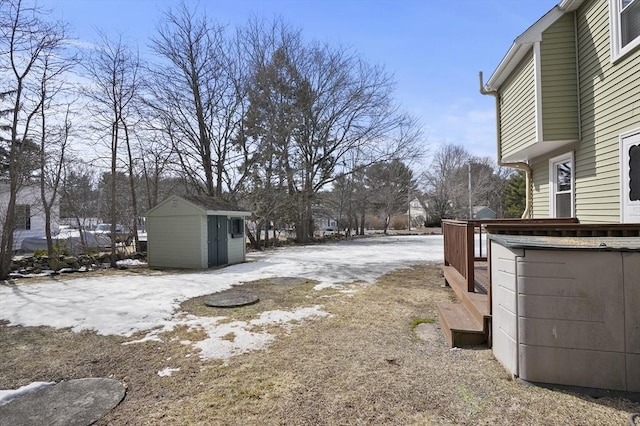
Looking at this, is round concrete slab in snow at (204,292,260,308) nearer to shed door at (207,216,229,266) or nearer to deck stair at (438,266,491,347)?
deck stair at (438,266,491,347)

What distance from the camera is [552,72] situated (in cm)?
570

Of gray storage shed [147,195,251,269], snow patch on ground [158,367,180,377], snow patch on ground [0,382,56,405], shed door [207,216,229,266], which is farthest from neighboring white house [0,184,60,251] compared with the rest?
snow patch on ground [158,367,180,377]

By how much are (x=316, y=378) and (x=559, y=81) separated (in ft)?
19.4

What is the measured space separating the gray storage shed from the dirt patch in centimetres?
535

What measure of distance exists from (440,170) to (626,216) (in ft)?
105

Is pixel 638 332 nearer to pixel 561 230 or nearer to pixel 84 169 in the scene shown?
pixel 561 230

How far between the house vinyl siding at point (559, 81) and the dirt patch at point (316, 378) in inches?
153

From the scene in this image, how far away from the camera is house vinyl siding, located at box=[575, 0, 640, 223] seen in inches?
→ 178

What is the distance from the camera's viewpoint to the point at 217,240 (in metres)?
10.4

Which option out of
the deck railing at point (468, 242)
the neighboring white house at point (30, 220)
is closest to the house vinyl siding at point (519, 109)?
the deck railing at point (468, 242)

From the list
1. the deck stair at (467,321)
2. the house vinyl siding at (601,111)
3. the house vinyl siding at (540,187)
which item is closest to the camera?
the deck stair at (467,321)

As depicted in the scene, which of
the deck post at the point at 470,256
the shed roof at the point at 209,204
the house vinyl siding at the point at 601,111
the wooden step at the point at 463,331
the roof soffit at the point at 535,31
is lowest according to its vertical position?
the wooden step at the point at 463,331

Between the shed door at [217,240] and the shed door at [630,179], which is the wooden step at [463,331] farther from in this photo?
the shed door at [217,240]

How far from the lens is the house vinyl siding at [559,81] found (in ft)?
18.5
